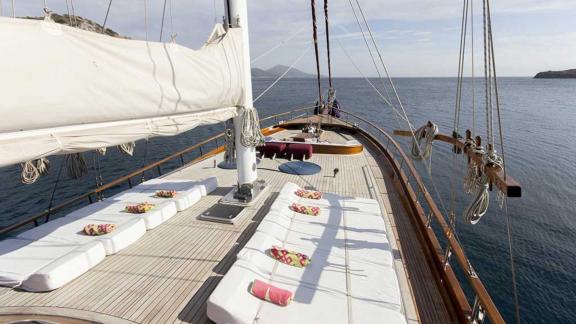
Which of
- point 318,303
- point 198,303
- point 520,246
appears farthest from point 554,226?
point 198,303

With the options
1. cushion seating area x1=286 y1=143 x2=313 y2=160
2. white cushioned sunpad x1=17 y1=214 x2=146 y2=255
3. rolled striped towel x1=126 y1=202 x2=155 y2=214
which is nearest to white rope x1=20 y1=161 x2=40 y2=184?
white cushioned sunpad x1=17 y1=214 x2=146 y2=255

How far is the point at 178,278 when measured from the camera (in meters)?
5.11

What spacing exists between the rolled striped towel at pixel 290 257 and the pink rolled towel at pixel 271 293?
0.74 m

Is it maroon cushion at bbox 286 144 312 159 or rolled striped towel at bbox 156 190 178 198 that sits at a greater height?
maroon cushion at bbox 286 144 312 159

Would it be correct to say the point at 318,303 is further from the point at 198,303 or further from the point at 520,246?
→ the point at 520,246

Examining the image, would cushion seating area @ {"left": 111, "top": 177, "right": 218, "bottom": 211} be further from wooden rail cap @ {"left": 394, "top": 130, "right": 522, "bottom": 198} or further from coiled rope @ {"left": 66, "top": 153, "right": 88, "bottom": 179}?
wooden rail cap @ {"left": 394, "top": 130, "right": 522, "bottom": 198}

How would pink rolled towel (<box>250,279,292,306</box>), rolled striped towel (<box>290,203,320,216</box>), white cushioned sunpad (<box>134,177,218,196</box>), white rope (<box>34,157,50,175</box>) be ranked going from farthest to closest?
white cushioned sunpad (<box>134,177,218,196</box>), rolled striped towel (<box>290,203,320,216</box>), pink rolled towel (<box>250,279,292,306</box>), white rope (<box>34,157,50,175</box>)

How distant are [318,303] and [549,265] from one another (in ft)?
40.1

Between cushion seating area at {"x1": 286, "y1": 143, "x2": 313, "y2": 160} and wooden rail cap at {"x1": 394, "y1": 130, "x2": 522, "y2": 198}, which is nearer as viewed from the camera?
wooden rail cap at {"x1": 394, "y1": 130, "x2": 522, "y2": 198}

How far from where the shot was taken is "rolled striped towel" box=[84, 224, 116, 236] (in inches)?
219

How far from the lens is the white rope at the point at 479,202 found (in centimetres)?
427

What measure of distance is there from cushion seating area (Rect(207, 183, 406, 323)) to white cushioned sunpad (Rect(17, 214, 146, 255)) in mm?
2613

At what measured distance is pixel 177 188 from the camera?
8.19 m

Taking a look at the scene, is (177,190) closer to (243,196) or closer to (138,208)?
(138,208)
